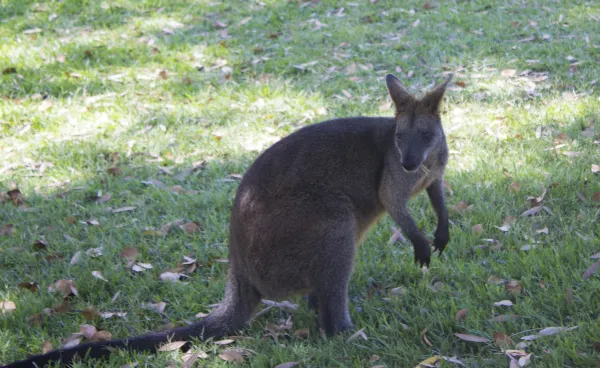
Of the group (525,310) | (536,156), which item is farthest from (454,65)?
(525,310)

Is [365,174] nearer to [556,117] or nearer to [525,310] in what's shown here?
[525,310]

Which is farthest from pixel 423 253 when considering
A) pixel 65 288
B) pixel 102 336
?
pixel 65 288

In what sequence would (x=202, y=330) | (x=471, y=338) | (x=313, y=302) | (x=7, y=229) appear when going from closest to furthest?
(x=471, y=338) < (x=202, y=330) < (x=313, y=302) < (x=7, y=229)

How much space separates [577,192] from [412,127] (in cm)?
147

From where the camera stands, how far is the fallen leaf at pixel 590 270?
343 centimetres

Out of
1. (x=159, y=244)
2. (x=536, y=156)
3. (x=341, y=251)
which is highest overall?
(x=341, y=251)

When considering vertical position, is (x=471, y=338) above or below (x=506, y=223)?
above

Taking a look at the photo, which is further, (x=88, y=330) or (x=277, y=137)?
(x=277, y=137)

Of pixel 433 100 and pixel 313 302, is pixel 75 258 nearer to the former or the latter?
pixel 313 302

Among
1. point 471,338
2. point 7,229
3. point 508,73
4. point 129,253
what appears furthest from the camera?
point 508,73

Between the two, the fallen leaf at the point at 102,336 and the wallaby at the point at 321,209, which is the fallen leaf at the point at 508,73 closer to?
the wallaby at the point at 321,209

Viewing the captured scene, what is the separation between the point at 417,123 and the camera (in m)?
3.51

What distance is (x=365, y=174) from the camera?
3.55m

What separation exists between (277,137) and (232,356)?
2933mm
